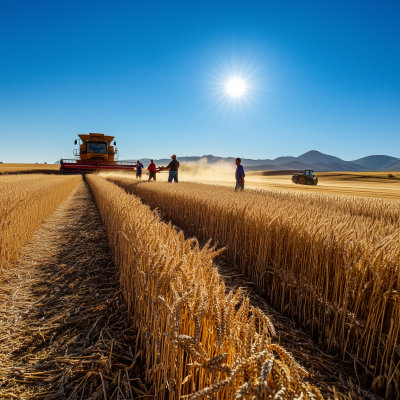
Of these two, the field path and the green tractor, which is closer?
the field path

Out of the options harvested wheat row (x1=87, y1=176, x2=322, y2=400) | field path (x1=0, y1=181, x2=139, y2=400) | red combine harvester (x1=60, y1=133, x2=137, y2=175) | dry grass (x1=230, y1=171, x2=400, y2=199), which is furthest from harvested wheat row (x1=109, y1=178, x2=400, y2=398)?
red combine harvester (x1=60, y1=133, x2=137, y2=175)

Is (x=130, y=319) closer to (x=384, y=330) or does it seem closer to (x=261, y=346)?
(x=261, y=346)

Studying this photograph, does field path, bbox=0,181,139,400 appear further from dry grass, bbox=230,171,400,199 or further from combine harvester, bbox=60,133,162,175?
combine harvester, bbox=60,133,162,175

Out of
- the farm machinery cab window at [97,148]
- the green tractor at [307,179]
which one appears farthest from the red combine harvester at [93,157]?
the green tractor at [307,179]

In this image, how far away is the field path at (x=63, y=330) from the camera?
70.4 inches

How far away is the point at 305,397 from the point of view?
78 cm

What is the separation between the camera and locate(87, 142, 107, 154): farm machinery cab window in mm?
24781

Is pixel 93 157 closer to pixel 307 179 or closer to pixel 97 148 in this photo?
pixel 97 148

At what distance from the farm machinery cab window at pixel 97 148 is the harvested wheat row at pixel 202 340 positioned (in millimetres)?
24643

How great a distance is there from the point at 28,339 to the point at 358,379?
2732 mm

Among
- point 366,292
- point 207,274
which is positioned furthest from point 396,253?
point 207,274

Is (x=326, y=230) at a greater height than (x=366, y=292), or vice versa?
(x=326, y=230)

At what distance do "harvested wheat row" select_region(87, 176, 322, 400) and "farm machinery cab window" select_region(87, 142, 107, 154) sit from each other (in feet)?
80.8

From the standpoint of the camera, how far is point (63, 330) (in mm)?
2430
